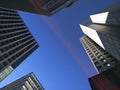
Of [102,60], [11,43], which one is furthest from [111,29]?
[11,43]

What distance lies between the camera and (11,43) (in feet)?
389

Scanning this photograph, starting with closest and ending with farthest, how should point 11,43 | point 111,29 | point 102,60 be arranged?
point 111,29 < point 11,43 < point 102,60

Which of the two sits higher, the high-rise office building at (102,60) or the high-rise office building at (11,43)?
the high-rise office building at (11,43)


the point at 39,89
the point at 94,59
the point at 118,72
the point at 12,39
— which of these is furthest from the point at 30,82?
the point at 118,72

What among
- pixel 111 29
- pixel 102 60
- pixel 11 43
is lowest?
pixel 102 60

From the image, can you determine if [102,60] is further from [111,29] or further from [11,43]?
[11,43]

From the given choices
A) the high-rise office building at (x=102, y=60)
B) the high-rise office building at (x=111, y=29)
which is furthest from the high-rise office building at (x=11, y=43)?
the high-rise office building at (x=111, y=29)

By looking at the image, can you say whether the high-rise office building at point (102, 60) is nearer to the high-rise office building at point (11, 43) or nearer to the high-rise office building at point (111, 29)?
the high-rise office building at point (111, 29)

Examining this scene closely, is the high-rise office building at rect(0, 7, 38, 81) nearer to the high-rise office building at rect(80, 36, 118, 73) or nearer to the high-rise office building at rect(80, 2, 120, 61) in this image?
the high-rise office building at rect(80, 36, 118, 73)

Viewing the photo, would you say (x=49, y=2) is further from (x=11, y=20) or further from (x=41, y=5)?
(x=11, y=20)

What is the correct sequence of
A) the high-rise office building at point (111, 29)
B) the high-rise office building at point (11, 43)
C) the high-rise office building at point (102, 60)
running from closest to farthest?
the high-rise office building at point (111, 29)
the high-rise office building at point (11, 43)
the high-rise office building at point (102, 60)

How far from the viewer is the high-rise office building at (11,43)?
105 meters

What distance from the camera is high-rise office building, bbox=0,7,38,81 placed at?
105 m

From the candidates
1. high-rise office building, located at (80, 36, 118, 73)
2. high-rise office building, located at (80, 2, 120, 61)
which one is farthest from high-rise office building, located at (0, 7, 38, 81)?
high-rise office building, located at (80, 2, 120, 61)
